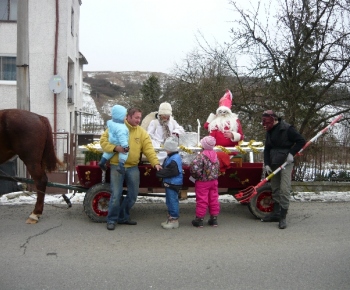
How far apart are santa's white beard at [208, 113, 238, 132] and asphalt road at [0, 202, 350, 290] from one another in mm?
1373

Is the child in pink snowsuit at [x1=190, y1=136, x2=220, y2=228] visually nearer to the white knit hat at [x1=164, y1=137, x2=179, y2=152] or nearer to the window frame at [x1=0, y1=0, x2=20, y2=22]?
the white knit hat at [x1=164, y1=137, x2=179, y2=152]

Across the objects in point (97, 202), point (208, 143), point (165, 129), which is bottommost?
point (97, 202)

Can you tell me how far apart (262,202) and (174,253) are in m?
2.12

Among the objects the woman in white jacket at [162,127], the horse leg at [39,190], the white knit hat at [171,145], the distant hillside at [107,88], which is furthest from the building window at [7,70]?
the distant hillside at [107,88]

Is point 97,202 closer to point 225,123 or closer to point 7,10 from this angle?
point 225,123

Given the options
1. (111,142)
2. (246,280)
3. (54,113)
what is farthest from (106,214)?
(54,113)

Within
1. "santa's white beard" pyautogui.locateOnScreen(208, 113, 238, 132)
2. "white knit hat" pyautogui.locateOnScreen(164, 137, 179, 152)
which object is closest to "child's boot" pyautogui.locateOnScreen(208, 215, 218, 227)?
"white knit hat" pyautogui.locateOnScreen(164, 137, 179, 152)

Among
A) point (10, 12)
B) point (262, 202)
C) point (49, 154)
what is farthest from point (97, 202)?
point (10, 12)

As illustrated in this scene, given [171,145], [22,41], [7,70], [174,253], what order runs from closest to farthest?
[174,253]
[171,145]
[22,41]
[7,70]

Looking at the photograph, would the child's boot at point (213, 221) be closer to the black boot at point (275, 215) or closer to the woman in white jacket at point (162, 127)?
the black boot at point (275, 215)

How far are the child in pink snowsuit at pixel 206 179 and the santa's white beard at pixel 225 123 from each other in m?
0.81

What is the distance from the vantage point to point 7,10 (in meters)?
16.5

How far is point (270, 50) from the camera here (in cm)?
1018

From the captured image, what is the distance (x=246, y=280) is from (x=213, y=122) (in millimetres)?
3296
